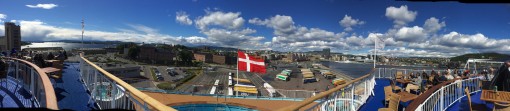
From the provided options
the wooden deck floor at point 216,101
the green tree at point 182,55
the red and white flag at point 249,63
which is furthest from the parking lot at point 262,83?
the red and white flag at point 249,63

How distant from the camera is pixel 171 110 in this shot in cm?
133

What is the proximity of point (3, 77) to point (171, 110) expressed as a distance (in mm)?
5421

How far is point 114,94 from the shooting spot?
3025 millimetres

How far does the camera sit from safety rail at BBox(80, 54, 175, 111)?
1937 mm

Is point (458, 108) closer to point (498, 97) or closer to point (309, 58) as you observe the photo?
point (498, 97)

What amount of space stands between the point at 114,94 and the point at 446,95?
6.12 meters

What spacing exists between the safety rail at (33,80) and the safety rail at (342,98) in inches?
66.9

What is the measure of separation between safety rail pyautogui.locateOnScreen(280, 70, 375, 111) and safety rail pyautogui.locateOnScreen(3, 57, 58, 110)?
170 cm

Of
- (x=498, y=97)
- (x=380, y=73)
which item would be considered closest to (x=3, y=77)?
(x=498, y=97)

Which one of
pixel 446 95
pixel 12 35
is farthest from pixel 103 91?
pixel 12 35

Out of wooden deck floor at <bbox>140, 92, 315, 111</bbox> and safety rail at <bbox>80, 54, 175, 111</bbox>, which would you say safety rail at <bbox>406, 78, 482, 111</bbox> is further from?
wooden deck floor at <bbox>140, 92, 315, 111</bbox>

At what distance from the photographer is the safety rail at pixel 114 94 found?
194 cm

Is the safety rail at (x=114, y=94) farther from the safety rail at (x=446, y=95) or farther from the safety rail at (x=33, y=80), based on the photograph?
the safety rail at (x=446, y=95)

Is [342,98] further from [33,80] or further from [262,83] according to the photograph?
[262,83]
